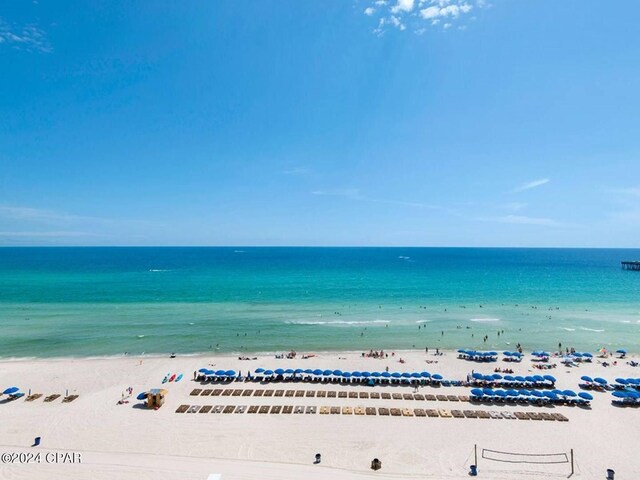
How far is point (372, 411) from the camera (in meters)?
25.9

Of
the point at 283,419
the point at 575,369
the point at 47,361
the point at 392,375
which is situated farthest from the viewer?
the point at 47,361

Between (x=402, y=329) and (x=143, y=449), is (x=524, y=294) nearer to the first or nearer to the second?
(x=402, y=329)

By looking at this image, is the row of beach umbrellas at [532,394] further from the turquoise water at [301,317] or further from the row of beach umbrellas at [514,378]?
the turquoise water at [301,317]

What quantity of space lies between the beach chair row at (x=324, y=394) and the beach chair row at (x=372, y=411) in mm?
2113

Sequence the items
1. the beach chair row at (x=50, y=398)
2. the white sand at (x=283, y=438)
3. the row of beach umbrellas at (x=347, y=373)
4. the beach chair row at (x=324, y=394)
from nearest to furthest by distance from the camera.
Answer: the white sand at (x=283, y=438) → the beach chair row at (x=50, y=398) → the beach chair row at (x=324, y=394) → the row of beach umbrellas at (x=347, y=373)

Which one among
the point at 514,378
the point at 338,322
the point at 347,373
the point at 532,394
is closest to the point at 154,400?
the point at 347,373

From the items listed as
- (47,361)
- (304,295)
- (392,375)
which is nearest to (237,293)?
(304,295)

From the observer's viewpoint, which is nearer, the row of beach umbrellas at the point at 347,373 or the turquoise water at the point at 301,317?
the row of beach umbrellas at the point at 347,373

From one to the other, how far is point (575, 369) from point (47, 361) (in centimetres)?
5437

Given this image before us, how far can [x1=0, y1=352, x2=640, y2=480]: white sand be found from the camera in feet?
62.2

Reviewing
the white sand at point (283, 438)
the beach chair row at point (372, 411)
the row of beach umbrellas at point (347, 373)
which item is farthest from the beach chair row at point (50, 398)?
the row of beach umbrellas at point (347, 373)

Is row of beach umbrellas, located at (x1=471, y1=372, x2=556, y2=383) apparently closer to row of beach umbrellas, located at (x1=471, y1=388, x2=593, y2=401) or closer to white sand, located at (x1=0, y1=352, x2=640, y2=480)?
white sand, located at (x1=0, y1=352, x2=640, y2=480)

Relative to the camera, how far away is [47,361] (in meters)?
38.5

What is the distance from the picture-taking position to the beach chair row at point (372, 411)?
25438 millimetres
